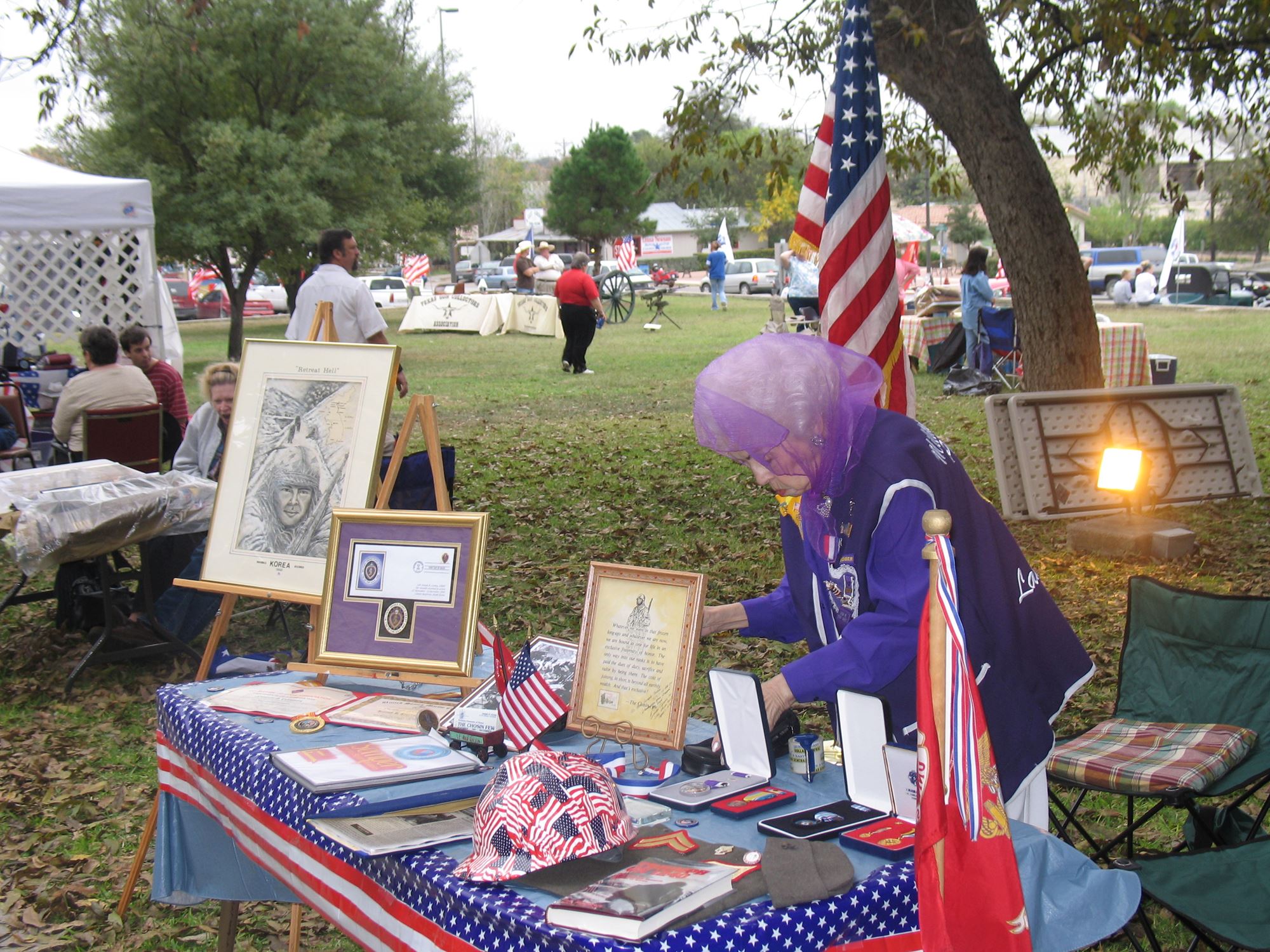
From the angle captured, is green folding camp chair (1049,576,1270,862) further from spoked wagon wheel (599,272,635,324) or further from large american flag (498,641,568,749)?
spoked wagon wheel (599,272,635,324)

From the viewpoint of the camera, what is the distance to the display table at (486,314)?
23.0 meters

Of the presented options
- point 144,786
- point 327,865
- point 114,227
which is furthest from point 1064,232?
point 114,227

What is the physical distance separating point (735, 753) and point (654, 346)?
710 inches

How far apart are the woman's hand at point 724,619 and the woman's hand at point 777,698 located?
0.83ft

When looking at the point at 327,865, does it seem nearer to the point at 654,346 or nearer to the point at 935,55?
the point at 935,55

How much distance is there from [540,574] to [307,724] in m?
4.12

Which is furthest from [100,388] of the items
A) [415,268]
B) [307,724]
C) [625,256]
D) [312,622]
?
[415,268]

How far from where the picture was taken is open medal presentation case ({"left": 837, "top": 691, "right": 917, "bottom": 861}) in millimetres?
1888

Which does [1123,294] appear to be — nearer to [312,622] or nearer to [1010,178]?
[1010,178]

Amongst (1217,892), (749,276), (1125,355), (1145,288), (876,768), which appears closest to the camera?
(876,768)

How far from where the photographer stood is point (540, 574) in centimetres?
667

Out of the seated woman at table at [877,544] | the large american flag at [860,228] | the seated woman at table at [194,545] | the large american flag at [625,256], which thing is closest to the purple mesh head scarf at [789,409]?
the seated woman at table at [877,544]

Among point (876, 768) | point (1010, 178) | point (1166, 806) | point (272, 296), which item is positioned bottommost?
point (1166, 806)

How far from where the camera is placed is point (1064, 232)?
7.21 meters
